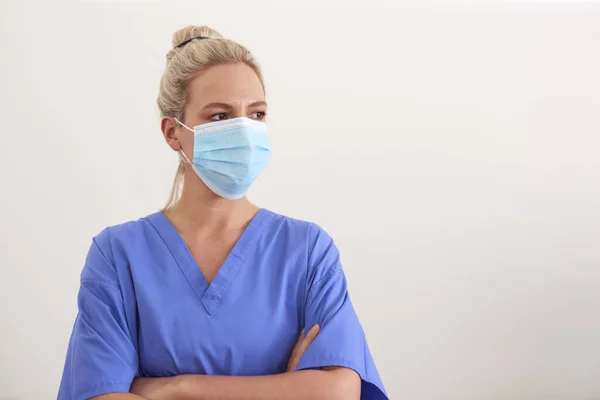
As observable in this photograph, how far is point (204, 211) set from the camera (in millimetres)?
1512

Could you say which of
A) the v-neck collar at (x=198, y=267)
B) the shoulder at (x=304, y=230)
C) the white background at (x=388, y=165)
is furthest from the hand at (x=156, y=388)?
the white background at (x=388, y=165)

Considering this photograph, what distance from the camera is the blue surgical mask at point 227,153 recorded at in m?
1.46

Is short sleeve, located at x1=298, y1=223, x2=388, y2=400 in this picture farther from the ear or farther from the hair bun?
the hair bun

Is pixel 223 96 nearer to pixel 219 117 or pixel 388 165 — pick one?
pixel 219 117

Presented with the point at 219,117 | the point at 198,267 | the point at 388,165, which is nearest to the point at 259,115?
the point at 219,117

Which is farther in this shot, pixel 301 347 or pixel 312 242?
pixel 312 242

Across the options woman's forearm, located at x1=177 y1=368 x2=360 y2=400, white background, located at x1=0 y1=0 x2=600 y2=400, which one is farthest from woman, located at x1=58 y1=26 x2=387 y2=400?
white background, located at x1=0 y1=0 x2=600 y2=400

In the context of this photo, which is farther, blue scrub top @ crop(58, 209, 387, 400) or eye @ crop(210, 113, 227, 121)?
eye @ crop(210, 113, 227, 121)

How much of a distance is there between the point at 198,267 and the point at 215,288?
6 centimetres

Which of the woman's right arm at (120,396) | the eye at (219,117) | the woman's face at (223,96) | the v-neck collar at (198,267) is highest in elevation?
the woman's face at (223,96)

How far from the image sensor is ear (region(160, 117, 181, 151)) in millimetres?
1535

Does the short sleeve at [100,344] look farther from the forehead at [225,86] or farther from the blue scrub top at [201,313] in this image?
the forehead at [225,86]

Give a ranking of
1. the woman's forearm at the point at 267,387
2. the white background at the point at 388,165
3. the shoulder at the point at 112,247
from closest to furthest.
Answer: the woman's forearm at the point at 267,387, the shoulder at the point at 112,247, the white background at the point at 388,165

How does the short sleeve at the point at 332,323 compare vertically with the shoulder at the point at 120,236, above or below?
below
